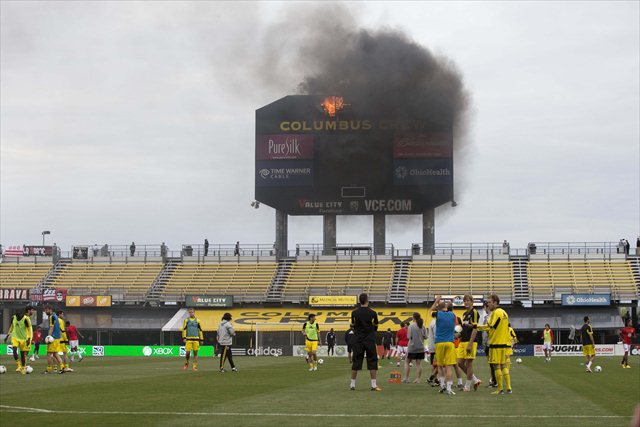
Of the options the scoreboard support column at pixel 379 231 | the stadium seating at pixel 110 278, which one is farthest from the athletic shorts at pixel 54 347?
the stadium seating at pixel 110 278

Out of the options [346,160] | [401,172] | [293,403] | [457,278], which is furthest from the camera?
[457,278]

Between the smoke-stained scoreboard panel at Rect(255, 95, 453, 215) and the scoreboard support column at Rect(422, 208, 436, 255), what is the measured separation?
0.97 metres

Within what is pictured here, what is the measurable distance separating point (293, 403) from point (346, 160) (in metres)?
50.8

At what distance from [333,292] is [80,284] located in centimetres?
2058

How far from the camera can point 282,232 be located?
74.3 metres

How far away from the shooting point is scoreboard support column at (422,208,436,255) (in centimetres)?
7119

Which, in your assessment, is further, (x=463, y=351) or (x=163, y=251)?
(x=163, y=251)

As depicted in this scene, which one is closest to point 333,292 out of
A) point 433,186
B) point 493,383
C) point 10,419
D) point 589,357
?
point 433,186

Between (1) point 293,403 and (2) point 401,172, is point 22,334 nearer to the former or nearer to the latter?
(1) point 293,403

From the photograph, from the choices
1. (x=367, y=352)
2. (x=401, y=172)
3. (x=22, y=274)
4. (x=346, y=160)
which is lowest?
(x=367, y=352)

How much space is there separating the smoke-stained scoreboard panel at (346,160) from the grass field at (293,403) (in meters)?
41.0

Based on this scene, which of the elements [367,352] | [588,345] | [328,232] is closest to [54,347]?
[367,352]

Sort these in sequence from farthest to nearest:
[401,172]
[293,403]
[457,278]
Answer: [457,278], [401,172], [293,403]

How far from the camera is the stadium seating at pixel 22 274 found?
81.6 meters
